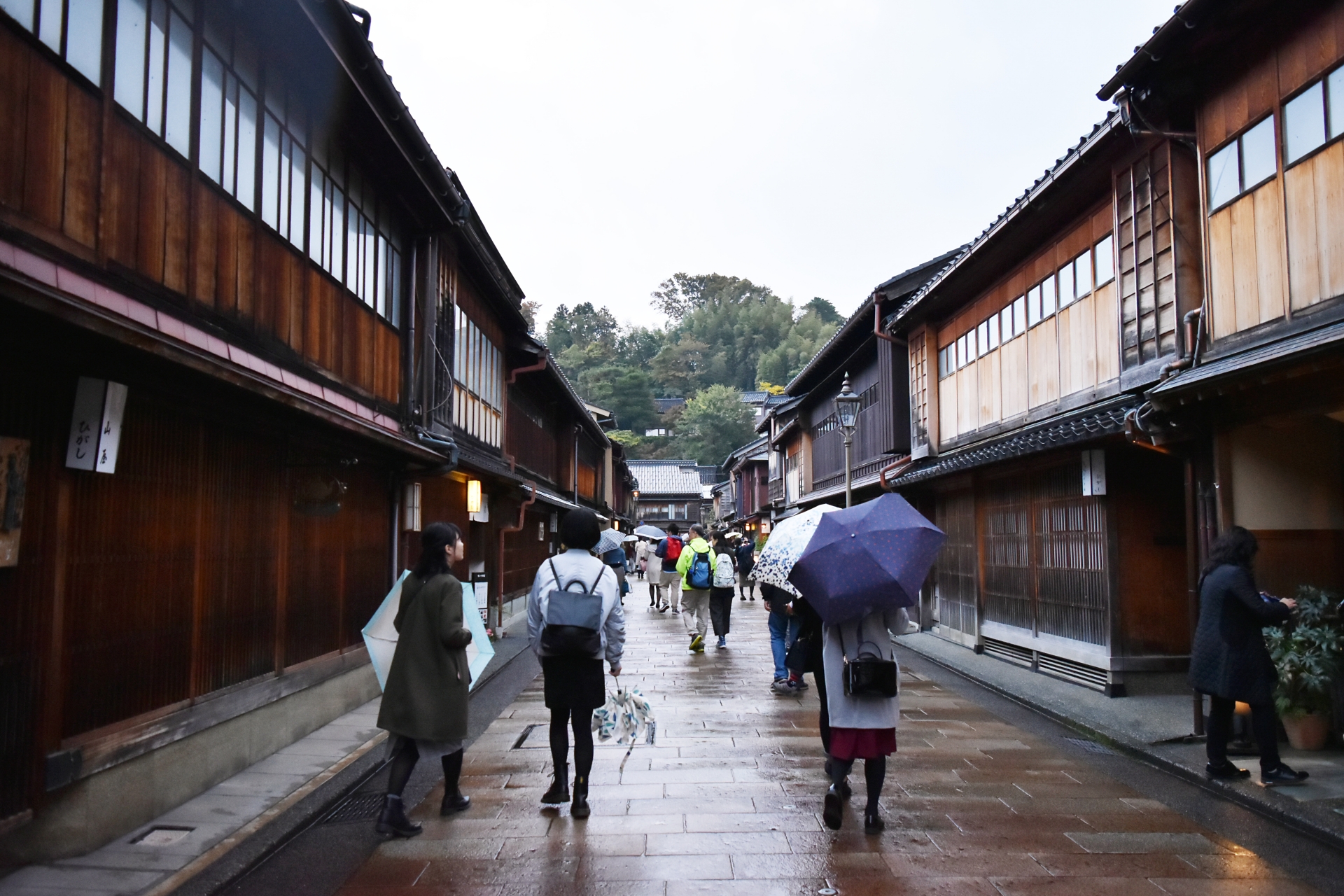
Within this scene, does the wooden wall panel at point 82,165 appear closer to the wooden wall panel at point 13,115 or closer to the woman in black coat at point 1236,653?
the wooden wall panel at point 13,115

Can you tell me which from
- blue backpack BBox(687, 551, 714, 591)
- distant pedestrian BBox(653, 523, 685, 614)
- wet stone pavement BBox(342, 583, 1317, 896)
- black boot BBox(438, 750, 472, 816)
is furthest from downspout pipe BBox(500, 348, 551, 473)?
black boot BBox(438, 750, 472, 816)

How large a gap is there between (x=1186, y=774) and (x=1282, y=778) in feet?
2.46

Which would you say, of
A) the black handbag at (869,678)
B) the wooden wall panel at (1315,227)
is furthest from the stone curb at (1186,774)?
the wooden wall panel at (1315,227)

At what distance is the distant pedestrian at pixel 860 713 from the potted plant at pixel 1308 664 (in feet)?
13.4

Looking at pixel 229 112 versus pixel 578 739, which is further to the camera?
pixel 229 112

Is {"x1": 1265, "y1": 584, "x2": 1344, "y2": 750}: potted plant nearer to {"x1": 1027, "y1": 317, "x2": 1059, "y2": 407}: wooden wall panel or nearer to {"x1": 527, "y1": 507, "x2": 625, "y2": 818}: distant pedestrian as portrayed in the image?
{"x1": 1027, "y1": 317, "x2": 1059, "y2": 407}: wooden wall panel

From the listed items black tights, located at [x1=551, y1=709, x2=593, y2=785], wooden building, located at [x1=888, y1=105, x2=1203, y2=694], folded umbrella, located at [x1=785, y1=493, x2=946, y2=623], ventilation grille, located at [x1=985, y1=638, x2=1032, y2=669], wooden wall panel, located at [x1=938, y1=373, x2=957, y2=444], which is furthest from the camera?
wooden wall panel, located at [x1=938, y1=373, x2=957, y2=444]

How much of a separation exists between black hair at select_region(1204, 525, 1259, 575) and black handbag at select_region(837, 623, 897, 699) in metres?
3.15

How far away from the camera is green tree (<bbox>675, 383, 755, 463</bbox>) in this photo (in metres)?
84.1

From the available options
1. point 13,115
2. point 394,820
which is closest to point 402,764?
point 394,820

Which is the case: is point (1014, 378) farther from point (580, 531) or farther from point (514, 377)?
point (514, 377)

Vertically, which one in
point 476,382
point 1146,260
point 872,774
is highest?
point 1146,260

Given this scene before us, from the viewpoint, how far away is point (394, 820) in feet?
20.4

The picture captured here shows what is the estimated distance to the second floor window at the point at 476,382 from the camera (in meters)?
16.0
